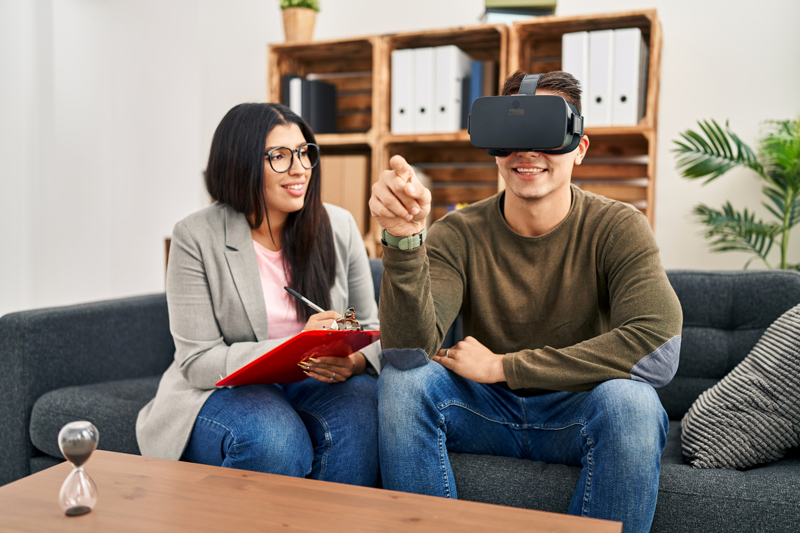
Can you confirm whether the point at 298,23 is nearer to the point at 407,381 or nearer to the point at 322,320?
the point at 322,320

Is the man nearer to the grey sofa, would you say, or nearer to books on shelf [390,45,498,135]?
the grey sofa

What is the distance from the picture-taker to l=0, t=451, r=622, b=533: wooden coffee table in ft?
2.56

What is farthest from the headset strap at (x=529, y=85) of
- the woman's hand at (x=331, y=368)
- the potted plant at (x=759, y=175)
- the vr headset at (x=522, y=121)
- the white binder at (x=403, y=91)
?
the white binder at (x=403, y=91)

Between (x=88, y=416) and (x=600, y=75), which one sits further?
(x=600, y=75)

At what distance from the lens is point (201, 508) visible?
835mm

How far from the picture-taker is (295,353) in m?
1.19

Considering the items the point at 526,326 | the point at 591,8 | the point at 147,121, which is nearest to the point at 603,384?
the point at 526,326

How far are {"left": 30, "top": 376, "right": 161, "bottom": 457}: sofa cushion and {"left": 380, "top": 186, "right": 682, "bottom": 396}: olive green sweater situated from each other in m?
0.70

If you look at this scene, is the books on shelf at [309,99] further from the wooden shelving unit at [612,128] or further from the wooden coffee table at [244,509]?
the wooden coffee table at [244,509]

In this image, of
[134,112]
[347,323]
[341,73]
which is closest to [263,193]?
[347,323]

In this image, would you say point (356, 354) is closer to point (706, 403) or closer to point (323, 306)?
point (323, 306)

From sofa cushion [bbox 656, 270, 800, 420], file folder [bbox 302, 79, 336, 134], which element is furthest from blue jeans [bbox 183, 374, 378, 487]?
file folder [bbox 302, 79, 336, 134]

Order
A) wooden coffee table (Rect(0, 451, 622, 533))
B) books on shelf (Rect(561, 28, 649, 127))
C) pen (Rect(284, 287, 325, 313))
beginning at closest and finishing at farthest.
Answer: wooden coffee table (Rect(0, 451, 622, 533)), pen (Rect(284, 287, 325, 313)), books on shelf (Rect(561, 28, 649, 127))

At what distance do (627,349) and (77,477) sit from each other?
2.76 ft
